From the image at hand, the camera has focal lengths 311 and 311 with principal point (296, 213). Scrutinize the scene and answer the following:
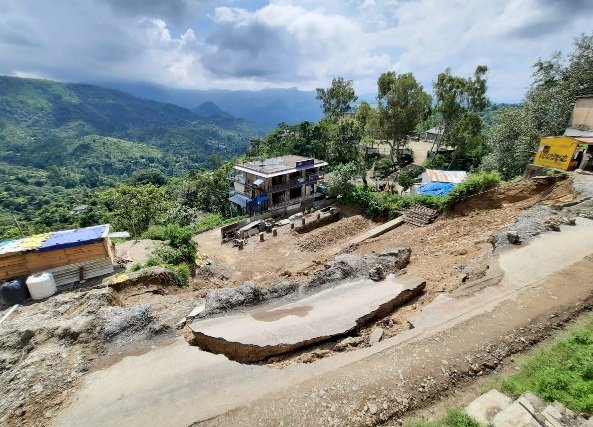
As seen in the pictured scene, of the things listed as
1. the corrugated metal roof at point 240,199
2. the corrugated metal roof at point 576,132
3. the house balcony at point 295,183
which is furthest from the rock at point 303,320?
the corrugated metal roof at point 240,199

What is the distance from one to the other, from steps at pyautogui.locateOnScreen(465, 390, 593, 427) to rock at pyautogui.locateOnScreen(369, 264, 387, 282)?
20.9 feet

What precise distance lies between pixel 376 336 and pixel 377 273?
3984 millimetres

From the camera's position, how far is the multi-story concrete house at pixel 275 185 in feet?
123

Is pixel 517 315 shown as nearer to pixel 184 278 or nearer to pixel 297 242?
pixel 184 278

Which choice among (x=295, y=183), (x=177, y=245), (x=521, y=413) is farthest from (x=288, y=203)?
(x=521, y=413)

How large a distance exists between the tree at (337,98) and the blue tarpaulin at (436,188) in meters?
33.4

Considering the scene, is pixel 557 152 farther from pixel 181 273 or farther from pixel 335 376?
pixel 181 273

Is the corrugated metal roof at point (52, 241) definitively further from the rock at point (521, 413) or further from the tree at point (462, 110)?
the tree at point (462, 110)

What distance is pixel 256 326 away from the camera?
418 inches

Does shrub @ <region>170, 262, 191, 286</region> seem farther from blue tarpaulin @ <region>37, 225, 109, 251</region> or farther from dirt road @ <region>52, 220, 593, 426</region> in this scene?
dirt road @ <region>52, 220, 593, 426</region>

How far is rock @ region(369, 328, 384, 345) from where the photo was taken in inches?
380

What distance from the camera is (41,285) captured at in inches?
539

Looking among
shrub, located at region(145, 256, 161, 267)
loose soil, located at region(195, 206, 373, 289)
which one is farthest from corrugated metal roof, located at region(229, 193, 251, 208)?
shrub, located at region(145, 256, 161, 267)

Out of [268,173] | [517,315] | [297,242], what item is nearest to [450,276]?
[517,315]
